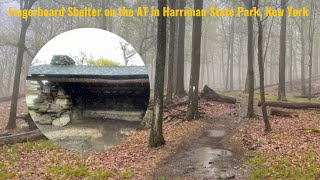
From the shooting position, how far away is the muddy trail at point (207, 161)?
368 inches

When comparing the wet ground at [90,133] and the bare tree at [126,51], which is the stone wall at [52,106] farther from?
the bare tree at [126,51]

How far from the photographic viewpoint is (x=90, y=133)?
2336 millimetres

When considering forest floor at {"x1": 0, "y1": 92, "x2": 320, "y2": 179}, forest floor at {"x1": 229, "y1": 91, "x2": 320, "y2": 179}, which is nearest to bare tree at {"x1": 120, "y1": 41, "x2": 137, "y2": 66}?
forest floor at {"x1": 0, "y1": 92, "x2": 320, "y2": 179}

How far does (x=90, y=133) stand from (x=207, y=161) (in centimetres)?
880

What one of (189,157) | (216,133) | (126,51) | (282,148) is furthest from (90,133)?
(216,133)

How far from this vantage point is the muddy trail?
9.35m

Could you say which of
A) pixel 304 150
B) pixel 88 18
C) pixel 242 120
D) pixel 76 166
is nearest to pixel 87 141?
pixel 76 166

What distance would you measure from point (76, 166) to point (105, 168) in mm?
982

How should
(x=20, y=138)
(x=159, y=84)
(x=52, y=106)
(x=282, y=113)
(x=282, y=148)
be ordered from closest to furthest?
1. (x=52, y=106)
2. (x=282, y=148)
3. (x=159, y=84)
4. (x=20, y=138)
5. (x=282, y=113)

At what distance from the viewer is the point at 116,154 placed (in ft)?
36.9

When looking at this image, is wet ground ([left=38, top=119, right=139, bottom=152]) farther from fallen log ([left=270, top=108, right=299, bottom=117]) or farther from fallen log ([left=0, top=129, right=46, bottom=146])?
fallen log ([left=270, top=108, right=299, bottom=117])

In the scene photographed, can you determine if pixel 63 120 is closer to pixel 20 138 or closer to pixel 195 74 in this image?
pixel 20 138

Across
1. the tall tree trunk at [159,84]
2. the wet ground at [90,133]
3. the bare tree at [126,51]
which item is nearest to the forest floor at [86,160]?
the tall tree trunk at [159,84]

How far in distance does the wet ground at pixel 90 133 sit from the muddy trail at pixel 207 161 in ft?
23.8
